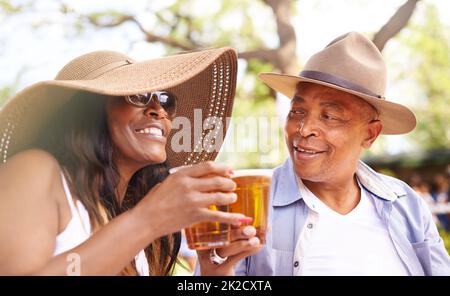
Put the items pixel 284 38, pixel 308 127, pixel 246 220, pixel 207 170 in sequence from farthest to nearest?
1. pixel 284 38
2. pixel 308 127
3. pixel 246 220
4. pixel 207 170

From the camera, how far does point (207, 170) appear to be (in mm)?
1432

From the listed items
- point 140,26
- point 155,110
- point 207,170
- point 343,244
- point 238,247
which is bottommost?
point 343,244

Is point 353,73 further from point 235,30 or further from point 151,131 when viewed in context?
point 235,30

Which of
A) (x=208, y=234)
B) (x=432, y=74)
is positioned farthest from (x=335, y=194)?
(x=432, y=74)

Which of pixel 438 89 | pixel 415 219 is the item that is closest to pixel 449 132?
pixel 438 89

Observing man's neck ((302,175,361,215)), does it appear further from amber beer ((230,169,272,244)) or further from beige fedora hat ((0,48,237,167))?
amber beer ((230,169,272,244))

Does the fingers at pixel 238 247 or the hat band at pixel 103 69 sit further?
the hat band at pixel 103 69

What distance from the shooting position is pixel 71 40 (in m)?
7.41

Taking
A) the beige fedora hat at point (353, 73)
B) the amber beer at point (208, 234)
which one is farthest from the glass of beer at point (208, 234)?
the beige fedora hat at point (353, 73)

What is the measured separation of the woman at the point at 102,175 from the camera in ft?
4.91

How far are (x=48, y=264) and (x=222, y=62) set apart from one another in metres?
0.97

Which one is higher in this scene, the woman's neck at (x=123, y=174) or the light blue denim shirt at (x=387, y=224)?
the woman's neck at (x=123, y=174)

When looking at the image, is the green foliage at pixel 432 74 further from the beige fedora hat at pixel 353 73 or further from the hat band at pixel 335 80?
the hat band at pixel 335 80

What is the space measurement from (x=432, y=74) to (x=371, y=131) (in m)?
10.5
